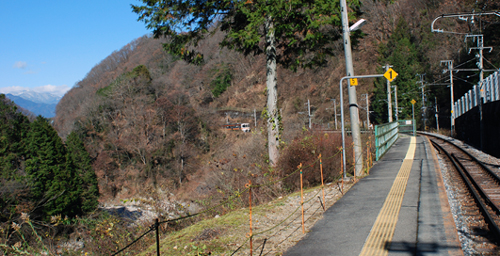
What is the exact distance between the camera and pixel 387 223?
671cm

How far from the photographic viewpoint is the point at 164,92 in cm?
6081

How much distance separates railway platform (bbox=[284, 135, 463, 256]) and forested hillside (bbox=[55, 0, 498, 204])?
7826mm

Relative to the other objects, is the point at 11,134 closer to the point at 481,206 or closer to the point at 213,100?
the point at 481,206

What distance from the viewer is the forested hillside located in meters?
48.2

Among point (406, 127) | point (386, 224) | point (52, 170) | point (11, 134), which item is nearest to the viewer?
point (386, 224)

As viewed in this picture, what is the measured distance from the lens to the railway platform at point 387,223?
217 inches

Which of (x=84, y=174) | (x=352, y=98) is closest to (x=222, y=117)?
(x=84, y=174)

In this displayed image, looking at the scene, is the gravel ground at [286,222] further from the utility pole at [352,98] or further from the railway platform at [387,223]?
the utility pole at [352,98]

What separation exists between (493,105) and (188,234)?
20568 millimetres

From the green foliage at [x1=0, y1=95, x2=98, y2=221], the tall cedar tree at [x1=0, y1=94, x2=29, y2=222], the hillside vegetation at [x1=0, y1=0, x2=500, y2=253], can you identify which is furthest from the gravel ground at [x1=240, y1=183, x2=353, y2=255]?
the green foliage at [x1=0, y1=95, x2=98, y2=221]

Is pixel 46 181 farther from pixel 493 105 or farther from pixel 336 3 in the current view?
pixel 493 105

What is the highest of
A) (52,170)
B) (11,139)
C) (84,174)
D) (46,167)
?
(11,139)

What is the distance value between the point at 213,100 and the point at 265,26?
73384mm

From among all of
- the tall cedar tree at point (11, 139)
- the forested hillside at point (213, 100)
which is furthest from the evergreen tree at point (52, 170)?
the forested hillside at point (213, 100)
